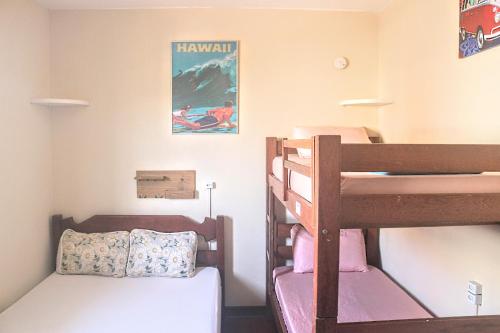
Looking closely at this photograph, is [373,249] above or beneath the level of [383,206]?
beneath

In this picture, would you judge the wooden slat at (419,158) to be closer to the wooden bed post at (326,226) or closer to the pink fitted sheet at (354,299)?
the wooden bed post at (326,226)

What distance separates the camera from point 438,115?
76.9 inches

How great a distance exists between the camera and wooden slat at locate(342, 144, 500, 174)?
44.8 inches

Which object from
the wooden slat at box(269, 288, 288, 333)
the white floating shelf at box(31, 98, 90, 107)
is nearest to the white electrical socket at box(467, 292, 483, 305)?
Answer: the wooden slat at box(269, 288, 288, 333)

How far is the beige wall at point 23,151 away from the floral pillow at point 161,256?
0.73m

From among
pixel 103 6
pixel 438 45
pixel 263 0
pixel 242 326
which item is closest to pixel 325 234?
pixel 438 45

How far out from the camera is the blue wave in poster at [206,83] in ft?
8.75

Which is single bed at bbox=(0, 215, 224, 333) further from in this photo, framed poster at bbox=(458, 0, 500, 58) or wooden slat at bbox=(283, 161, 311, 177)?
framed poster at bbox=(458, 0, 500, 58)

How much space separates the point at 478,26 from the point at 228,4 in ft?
5.65

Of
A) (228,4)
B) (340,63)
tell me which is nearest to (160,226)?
(228,4)

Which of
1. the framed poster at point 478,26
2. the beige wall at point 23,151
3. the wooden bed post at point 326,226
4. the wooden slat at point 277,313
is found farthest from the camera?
the beige wall at point 23,151

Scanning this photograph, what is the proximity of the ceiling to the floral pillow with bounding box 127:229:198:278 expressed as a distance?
5.94 feet

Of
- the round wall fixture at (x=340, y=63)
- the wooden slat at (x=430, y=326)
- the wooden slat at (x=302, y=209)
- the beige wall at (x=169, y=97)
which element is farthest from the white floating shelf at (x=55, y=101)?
the wooden slat at (x=430, y=326)

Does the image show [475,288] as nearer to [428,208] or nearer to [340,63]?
[428,208]
